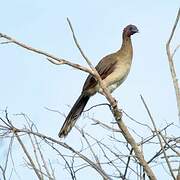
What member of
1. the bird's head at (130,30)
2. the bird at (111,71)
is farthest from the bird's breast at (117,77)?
the bird's head at (130,30)

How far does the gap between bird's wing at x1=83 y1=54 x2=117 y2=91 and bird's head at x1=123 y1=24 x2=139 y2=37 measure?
0.52 metres

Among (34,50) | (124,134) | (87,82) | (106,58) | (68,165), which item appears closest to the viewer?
(34,50)

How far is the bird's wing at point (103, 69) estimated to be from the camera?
19.7ft

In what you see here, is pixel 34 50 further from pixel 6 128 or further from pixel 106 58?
pixel 106 58

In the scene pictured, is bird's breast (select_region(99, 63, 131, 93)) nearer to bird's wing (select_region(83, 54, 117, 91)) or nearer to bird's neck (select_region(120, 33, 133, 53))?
bird's wing (select_region(83, 54, 117, 91))

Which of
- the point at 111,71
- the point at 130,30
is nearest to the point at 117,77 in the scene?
the point at 111,71

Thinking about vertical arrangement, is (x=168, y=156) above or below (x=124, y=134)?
below

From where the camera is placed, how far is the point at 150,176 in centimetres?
306

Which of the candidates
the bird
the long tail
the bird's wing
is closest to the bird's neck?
the bird

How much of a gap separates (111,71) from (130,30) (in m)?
0.80

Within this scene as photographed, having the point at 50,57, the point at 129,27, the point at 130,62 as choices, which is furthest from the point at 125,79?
the point at 50,57

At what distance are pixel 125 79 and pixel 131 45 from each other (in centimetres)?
60

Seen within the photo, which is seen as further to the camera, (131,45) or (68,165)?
(131,45)

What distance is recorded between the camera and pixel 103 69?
625cm
